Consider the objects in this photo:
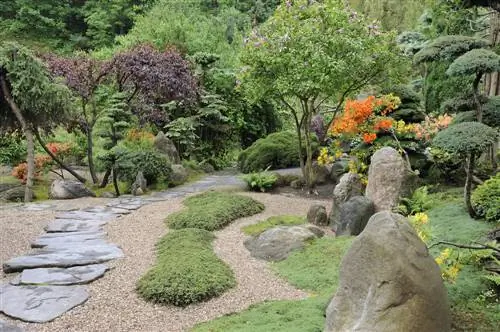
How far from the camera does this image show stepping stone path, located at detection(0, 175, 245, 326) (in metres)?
4.77

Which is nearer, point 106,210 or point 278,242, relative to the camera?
point 278,242

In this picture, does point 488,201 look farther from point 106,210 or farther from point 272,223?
point 106,210

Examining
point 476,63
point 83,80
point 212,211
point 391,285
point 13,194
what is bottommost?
point 13,194

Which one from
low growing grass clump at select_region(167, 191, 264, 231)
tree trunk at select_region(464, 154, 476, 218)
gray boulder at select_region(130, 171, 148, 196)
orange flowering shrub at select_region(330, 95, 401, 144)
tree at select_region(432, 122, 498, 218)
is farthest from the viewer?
gray boulder at select_region(130, 171, 148, 196)

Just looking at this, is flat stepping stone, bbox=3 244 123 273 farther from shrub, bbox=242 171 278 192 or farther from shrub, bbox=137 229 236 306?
shrub, bbox=242 171 278 192

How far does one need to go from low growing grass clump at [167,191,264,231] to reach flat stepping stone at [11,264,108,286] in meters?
2.41

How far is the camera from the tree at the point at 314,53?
32.4ft

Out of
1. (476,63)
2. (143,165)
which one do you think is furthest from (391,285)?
(143,165)

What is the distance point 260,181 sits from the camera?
1156 centimetres

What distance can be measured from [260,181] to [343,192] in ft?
10.4

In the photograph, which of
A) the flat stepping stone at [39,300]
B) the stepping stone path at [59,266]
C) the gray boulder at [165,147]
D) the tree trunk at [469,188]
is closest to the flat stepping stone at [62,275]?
the stepping stone path at [59,266]

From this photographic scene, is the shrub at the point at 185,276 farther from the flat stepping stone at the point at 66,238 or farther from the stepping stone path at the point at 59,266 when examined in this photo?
the flat stepping stone at the point at 66,238

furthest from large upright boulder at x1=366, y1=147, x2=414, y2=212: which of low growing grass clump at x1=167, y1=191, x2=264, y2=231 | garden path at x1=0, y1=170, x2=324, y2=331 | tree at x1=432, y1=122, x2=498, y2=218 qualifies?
tree at x1=432, y1=122, x2=498, y2=218

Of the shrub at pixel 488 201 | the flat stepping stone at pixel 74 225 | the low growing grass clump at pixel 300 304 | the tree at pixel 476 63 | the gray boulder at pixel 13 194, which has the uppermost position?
the tree at pixel 476 63
